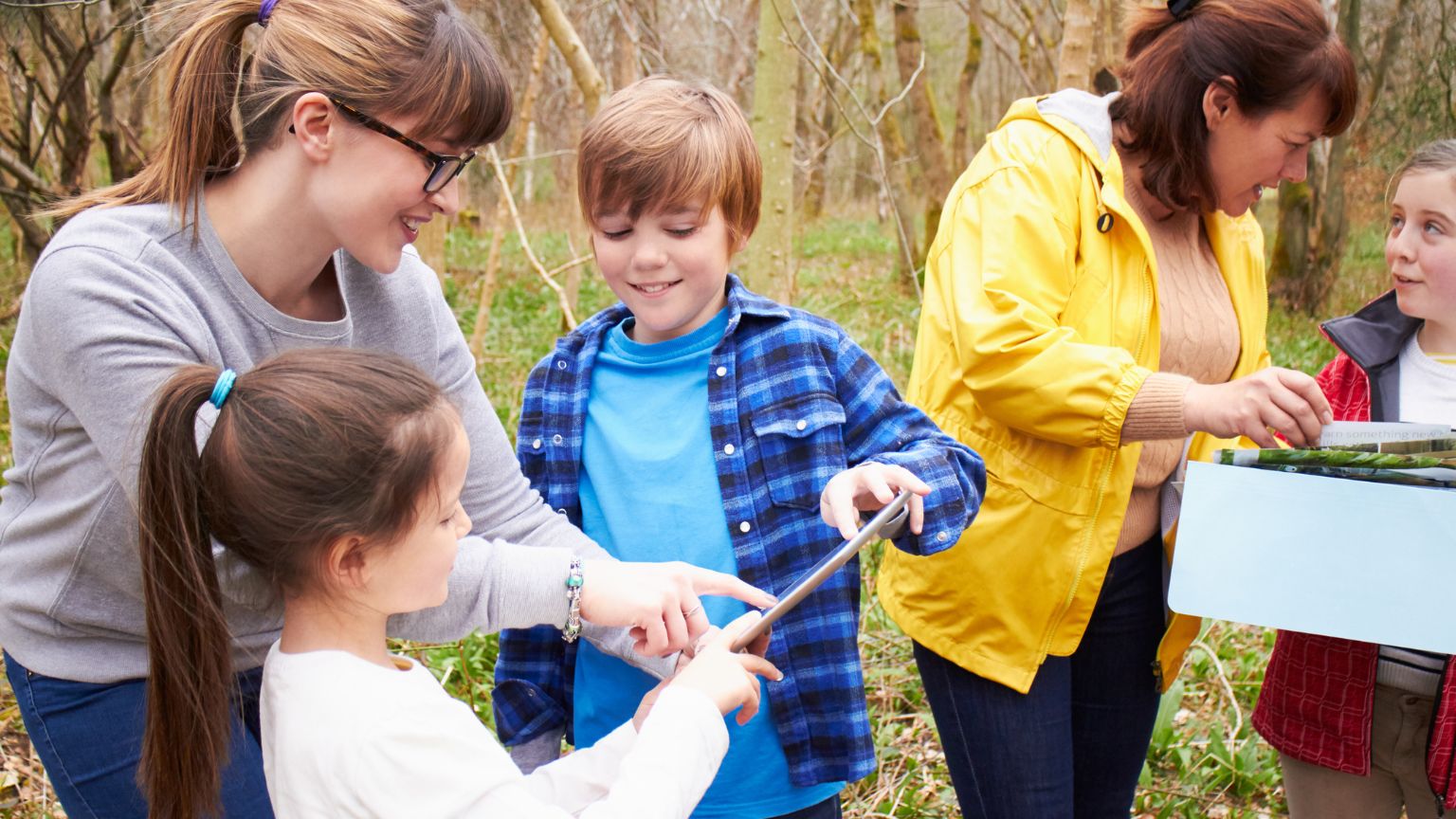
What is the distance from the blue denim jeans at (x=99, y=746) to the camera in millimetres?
1559

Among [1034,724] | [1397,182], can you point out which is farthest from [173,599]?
[1397,182]

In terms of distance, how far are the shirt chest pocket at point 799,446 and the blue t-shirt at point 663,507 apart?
0.29 feet

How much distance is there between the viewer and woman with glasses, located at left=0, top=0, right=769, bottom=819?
149 cm

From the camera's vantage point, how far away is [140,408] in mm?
1455

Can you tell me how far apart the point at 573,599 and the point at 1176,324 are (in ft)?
4.03

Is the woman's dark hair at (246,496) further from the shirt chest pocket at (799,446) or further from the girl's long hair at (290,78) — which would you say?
the shirt chest pocket at (799,446)

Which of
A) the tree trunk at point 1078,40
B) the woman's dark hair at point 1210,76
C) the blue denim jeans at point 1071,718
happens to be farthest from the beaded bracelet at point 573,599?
the tree trunk at point 1078,40

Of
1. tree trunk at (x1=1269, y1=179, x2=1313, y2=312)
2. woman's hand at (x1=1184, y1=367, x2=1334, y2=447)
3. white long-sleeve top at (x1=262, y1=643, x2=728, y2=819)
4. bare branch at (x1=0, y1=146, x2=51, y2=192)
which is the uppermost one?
bare branch at (x1=0, y1=146, x2=51, y2=192)

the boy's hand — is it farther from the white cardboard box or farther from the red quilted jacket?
the red quilted jacket

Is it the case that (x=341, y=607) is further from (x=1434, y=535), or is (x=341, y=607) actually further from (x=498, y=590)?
(x=1434, y=535)

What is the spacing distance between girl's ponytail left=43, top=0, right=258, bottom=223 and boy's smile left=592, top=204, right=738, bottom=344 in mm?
564

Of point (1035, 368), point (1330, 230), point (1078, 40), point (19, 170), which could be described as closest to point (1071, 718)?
point (1035, 368)

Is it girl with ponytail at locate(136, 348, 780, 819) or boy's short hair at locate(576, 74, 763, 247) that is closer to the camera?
girl with ponytail at locate(136, 348, 780, 819)

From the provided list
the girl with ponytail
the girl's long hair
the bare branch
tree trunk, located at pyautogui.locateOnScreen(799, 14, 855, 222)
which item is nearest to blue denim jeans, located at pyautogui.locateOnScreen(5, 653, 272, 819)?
the girl with ponytail
